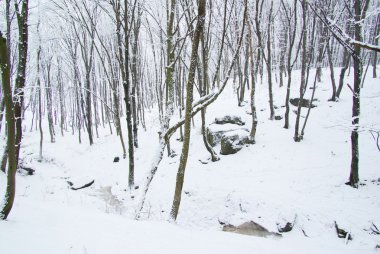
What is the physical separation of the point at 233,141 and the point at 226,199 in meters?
4.14

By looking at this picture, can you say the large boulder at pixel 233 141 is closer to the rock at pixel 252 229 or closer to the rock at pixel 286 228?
the rock at pixel 252 229

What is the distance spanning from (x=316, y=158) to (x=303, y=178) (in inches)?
72.2

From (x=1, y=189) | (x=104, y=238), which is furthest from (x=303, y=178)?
(x=1, y=189)

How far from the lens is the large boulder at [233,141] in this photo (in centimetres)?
1228

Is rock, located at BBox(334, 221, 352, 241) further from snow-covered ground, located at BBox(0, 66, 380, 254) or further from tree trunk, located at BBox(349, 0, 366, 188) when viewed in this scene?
tree trunk, located at BBox(349, 0, 366, 188)

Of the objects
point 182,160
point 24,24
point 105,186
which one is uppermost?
point 24,24

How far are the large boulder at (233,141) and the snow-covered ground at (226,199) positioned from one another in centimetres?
38

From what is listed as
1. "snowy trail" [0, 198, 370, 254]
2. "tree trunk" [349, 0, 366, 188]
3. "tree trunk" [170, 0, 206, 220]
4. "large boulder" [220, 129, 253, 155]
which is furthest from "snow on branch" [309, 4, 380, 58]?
"large boulder" [220, 129, 253, 155]

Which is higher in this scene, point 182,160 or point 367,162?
point 182,160

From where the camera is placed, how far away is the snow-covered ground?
11.0 feet

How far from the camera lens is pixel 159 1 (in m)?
12.5

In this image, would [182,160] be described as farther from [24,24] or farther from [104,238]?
[24,24]

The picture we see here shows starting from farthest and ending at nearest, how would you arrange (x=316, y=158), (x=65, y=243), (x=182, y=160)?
(x=316, y=158) < (x=182, y=160) < (x=65, y=243)

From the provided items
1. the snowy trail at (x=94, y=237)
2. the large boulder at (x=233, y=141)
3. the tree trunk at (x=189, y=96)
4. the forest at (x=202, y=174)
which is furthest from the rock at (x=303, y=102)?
the snowy trail at (x=94, y=237)
